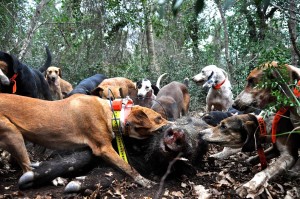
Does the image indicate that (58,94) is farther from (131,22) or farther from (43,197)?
(43,197)

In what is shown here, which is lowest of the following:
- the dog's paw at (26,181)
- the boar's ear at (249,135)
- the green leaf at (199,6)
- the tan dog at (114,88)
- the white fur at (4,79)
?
the dog's paw at (26,181)

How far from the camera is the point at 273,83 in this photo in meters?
3.84

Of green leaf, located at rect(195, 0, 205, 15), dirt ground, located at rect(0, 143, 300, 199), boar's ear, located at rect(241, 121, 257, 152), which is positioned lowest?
dirt ground, located at rect(0, 143, 300, 199)

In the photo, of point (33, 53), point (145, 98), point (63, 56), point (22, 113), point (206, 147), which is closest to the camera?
point (22, 113)

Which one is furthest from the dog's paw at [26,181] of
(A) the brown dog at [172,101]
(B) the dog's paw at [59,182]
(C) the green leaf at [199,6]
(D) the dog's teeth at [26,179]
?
(C) the green leaf at [199,6]

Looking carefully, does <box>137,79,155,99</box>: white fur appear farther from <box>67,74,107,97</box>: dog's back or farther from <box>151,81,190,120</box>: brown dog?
<box>67,74,107,97</box>: dog's back

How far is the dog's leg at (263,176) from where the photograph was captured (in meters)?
3.67

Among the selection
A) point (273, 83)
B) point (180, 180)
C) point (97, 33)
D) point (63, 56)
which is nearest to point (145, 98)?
point (180, 180)

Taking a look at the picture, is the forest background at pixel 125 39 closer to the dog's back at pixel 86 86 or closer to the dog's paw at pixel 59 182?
the dog's back at pixel 86 86

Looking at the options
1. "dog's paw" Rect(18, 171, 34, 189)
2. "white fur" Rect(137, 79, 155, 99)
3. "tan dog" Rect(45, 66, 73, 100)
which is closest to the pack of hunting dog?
"dog's paw" Rect(18, 171, 34, 189)

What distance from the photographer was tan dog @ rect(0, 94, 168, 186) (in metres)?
4.46

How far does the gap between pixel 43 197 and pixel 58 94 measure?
6.43 meters

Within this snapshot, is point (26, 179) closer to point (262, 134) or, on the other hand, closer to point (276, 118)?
point (262, 134)

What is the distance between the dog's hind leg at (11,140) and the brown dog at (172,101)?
2799 millimetres
